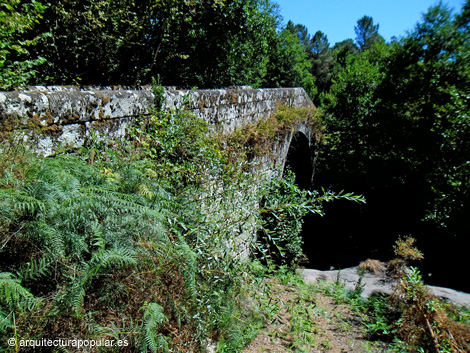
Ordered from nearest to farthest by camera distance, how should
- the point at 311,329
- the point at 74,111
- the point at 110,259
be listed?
1. the point at 110,259
2. the point at 74,111
3. the point at 311,329

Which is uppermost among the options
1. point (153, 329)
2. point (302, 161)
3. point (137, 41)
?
point (137, 41)

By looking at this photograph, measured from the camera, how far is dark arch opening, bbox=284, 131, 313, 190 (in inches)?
376

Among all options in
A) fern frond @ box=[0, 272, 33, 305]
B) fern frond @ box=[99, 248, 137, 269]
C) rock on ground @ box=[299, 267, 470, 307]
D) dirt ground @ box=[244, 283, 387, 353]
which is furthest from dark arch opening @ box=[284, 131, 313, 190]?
fern frond @ box=[0, 272, 33, 305]

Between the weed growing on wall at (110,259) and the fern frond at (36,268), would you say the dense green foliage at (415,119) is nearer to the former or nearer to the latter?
the weed growing on wall at (110,259)

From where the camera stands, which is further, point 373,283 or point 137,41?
point 137,41

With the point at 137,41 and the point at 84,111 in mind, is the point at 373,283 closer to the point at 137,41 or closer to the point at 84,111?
the point at 84,111

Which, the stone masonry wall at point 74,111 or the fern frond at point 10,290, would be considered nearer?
the fern frond at point 10,290

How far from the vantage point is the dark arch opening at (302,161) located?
955cm

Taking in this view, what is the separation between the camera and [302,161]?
11.2m

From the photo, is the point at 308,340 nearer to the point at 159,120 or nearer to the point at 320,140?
the point at 159,120

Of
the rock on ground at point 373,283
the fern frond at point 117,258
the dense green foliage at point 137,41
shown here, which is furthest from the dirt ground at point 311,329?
the dense green foliage at point 137,41

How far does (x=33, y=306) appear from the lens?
1.45m

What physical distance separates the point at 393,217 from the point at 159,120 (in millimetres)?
10124

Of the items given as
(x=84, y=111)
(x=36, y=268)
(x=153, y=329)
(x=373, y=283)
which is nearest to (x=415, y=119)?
(x=373, y=283)
